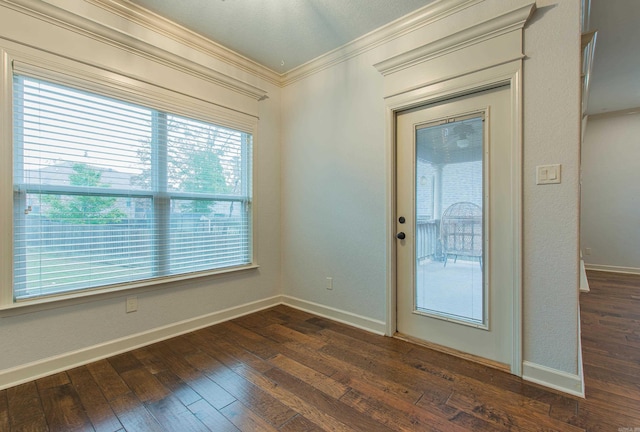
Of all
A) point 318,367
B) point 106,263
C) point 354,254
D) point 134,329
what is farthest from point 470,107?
point 134,329

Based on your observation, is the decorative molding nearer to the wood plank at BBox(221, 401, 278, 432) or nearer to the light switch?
the light switch

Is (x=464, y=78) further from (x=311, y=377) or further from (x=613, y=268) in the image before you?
(x=613, y=268)

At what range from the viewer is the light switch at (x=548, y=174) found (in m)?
1.81

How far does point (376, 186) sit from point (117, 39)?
2422 millimetres

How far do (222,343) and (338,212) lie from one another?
1627mm

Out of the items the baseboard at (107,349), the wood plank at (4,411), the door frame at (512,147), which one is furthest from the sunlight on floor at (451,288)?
the wood plank at (4,411)

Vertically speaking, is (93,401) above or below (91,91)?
below

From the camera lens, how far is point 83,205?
2137mm

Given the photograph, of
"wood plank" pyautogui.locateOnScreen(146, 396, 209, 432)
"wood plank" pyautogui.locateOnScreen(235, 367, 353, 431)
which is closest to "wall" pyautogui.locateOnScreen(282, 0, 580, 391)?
"wood plank" pyautogui.locateOnScreen(235, 367, 353, 431)

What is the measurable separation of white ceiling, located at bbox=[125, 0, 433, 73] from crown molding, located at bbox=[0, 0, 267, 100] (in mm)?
299

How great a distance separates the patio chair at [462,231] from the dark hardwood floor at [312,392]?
817mm

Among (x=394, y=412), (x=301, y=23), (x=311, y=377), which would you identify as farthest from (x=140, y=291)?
(x=301, y=23)

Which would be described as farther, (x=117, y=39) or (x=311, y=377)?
(x=117, y=39)

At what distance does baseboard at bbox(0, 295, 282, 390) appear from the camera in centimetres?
187
